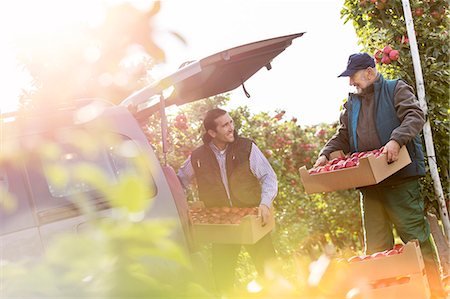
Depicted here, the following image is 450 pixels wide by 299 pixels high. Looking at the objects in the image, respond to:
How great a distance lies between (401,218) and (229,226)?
3.88ft

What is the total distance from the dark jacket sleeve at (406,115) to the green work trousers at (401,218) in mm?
440

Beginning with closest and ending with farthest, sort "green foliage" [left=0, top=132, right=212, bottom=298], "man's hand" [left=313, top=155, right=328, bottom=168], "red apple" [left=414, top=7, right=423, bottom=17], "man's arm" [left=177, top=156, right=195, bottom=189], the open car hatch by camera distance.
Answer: "green foliage" [left=0, top=132, right=212, bottom=298] < the open car hatch < "man's hand" [left=313, top=155, right=328, bottom=168] < "man's arm" [left=177, top=156, right=195, bottom=189] < "red apple" [left=414, top=7, right=423, bottom=17]

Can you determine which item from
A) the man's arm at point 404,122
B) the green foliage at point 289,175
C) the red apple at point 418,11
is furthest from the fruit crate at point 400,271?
the red apple at point 418,11

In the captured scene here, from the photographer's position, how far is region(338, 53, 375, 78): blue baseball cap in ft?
14.8

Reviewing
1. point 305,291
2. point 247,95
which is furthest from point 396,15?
point 305,291

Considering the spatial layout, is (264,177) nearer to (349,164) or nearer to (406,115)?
(349,164)

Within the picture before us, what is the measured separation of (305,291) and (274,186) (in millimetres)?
3813

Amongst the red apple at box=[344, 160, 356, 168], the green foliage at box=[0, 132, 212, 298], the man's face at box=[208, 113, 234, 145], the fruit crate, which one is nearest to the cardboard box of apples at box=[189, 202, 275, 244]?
the man's face at box=[208, 113, 234, 145]

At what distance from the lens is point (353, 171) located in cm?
425

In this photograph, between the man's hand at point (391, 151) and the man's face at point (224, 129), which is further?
the man's face at point (224, 129)

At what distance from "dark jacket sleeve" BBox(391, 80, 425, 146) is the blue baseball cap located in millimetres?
267

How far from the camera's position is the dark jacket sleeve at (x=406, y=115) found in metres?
4.25

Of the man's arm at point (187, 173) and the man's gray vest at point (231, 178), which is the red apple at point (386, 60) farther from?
the man's arm at point (187, 173)

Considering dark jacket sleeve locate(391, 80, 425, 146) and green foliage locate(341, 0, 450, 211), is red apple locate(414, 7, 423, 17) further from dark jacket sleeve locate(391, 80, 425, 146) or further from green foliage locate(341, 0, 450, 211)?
dark jacket sleeve locate(391, 80, 425, 146)
